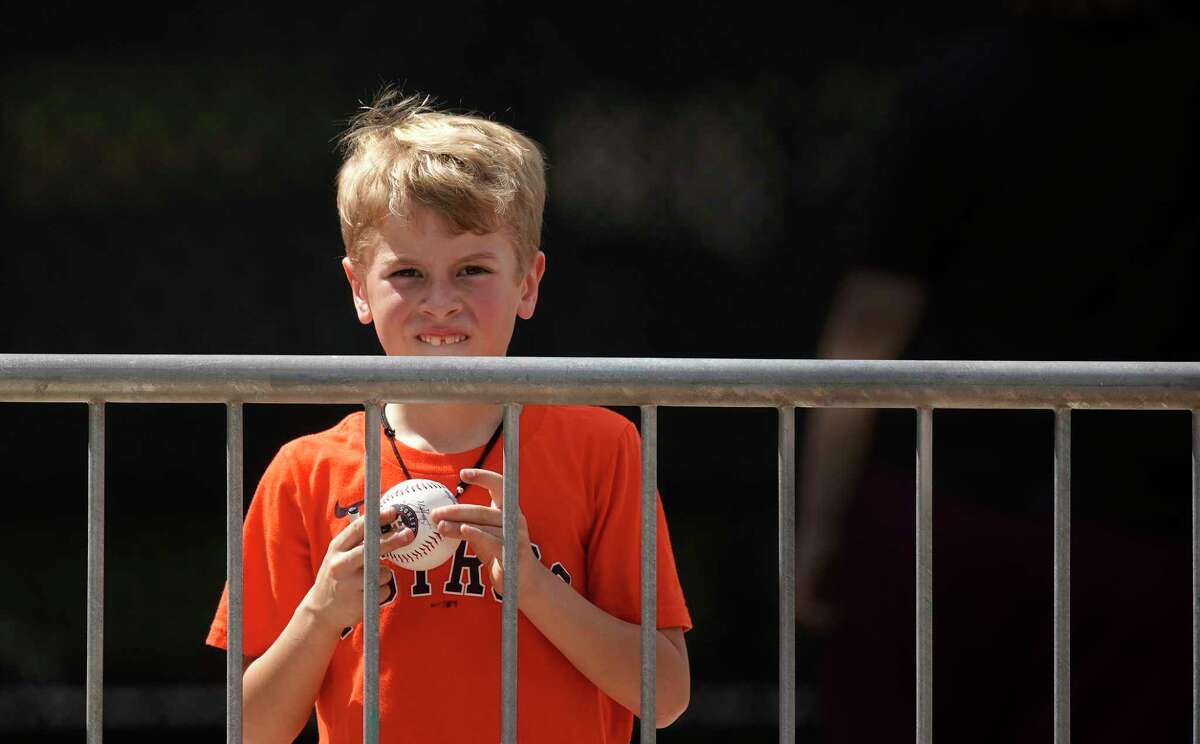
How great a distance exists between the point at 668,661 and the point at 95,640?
783 mm

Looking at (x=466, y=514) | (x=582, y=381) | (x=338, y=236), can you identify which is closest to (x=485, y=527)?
(x=466, y=514)

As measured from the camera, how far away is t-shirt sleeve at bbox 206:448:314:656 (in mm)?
2434

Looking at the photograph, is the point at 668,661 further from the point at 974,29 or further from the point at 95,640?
the point at 974,29

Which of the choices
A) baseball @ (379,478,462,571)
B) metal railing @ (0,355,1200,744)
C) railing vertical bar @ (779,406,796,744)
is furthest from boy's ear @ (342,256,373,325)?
railing vertical bar @ (779,406,796,744)

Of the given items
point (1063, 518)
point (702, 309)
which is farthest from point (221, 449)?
point (1063, 518)

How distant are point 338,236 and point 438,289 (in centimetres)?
147

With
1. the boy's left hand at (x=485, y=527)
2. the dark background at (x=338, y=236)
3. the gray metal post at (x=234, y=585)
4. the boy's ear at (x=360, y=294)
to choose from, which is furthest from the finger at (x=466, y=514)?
the dark background at (x=338, y=236)

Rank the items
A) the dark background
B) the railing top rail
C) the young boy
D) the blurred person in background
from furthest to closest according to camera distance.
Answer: the dark background, the blurred person in background, the young boy, the railing top rail

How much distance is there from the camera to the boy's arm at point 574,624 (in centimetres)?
218

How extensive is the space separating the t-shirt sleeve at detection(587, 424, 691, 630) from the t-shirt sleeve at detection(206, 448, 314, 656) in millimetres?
421

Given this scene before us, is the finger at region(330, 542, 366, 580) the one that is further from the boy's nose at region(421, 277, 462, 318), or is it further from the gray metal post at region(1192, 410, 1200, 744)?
the gray metal post at region(1192, 410, 1200, 744)

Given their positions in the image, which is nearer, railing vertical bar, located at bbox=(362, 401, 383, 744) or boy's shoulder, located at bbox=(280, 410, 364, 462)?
railing vertical bar, located at bbox=(362, 401, 383, 744)

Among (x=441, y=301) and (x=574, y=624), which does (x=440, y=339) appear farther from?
(x=574, y=624)

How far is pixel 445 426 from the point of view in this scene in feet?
8.14
